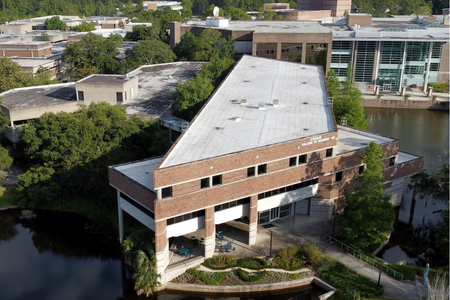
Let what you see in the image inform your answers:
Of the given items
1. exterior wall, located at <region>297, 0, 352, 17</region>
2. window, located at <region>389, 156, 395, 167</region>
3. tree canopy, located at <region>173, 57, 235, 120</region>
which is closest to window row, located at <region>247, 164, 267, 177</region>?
window, located at <region>389, 156, 395, 167</region>

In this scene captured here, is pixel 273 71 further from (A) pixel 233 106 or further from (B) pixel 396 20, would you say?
(B) pixel 396 20

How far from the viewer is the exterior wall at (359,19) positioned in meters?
114

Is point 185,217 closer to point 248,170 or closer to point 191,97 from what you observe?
point 248,170

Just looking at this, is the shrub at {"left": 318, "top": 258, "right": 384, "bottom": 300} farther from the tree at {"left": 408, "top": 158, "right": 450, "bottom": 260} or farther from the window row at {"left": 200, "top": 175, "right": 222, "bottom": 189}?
the window row at {"left": 200, "top": 175, "right": 222, "bottom": 189}

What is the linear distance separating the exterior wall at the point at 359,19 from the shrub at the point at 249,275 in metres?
90.1

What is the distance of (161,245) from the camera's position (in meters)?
36.2

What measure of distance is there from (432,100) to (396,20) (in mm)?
48734

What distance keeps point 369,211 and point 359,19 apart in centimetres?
8635

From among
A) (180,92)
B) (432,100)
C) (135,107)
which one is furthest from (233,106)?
(432,100)

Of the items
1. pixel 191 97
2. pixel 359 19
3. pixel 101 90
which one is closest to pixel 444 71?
pixel 359 19

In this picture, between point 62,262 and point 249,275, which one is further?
point 62,262

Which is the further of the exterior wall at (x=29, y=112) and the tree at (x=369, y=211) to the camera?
the exterior wall at (x=29, y=112)

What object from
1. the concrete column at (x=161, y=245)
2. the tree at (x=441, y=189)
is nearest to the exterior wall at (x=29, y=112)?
the concrete column at (x=161, y=245)

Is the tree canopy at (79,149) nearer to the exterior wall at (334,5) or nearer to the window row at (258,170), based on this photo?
the window row at (258,170)
